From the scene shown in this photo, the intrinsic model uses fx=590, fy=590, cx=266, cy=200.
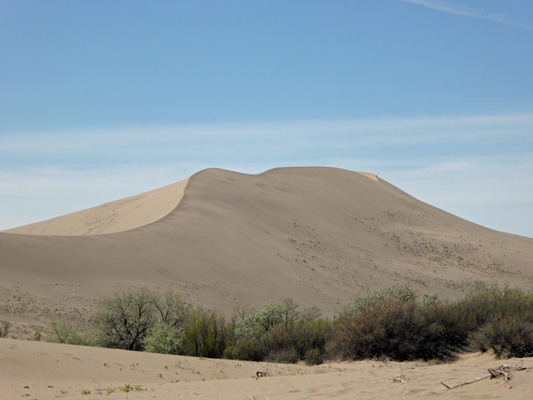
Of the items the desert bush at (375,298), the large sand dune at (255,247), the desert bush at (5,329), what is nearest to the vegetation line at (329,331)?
the desert bush at (375,298)

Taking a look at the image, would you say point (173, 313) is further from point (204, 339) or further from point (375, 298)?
point (375, 298)

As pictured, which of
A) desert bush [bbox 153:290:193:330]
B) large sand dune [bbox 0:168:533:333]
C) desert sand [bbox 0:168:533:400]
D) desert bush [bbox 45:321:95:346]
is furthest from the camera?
large sand dune [bbox 0:168:533:333]

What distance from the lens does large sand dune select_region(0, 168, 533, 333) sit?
3102 cm

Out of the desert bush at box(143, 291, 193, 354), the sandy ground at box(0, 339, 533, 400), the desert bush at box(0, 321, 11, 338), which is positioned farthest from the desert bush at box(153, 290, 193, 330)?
the sandy ground at box(0, 339, 533, 400)

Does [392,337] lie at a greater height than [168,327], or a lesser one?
lesser

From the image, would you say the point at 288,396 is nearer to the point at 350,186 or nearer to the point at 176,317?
the point at 176,317

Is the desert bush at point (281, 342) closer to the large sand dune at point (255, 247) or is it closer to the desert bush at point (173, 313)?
the desert bush at point (173, 313)

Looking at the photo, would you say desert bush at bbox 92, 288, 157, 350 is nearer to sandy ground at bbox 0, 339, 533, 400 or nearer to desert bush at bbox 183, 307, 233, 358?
desert bush at bbox 183, 307, 233, 358

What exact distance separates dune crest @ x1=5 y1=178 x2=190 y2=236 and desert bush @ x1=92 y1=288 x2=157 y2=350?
27.6m

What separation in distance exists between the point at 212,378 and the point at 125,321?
6938 millimetres

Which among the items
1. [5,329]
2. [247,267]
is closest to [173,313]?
[5,329]

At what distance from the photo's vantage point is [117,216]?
5516 centimetres

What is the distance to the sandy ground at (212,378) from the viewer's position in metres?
8.48

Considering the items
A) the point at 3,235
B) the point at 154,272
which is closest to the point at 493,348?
the point at 154,272
